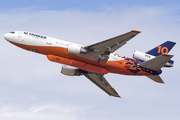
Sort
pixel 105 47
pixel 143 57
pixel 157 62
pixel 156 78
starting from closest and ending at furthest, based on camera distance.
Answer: pixel 105 47, pixel 157 62, pixel 143 57, pixel 156 78

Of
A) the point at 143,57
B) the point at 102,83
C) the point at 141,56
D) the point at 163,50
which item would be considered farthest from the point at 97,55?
the point at 102,83

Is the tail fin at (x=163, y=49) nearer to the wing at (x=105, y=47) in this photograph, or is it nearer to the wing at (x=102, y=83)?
the wing at (x=105, y=47)

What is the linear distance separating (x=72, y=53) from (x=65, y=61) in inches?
80.4

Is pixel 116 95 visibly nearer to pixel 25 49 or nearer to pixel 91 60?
pixel 91 60

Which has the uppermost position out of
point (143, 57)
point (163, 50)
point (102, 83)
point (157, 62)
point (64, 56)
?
point (163, 50)

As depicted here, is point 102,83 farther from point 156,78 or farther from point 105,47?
point 105,47

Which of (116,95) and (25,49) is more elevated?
(25,49)

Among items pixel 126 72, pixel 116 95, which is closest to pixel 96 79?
pixel 116 95

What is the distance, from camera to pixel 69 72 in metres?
51.8

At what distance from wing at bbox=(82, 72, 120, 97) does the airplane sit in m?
7.22

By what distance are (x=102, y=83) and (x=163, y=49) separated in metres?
13.5

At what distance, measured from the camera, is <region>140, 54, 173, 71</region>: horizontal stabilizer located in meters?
43.9

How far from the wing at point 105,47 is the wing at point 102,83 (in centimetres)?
894

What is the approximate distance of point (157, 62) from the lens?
4534 centimetres
